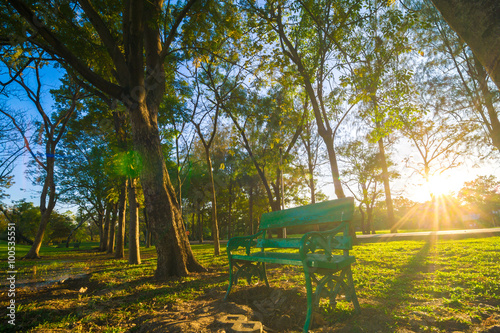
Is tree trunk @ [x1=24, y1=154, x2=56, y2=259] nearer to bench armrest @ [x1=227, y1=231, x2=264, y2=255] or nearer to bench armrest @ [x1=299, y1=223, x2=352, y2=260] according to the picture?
bench armrest @ [x1=227, y1=231, x2=264, y2=255]

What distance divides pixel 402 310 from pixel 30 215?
142 feet

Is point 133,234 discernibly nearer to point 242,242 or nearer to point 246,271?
point 242,242

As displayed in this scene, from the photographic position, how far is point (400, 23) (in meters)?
6.96

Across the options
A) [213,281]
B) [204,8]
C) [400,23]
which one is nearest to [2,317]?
[213,281]

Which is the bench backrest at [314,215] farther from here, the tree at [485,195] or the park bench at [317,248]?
the tree at [485,195]

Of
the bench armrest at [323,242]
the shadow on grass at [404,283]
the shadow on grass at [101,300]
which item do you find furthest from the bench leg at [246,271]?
the shadow on grass at [404,283]

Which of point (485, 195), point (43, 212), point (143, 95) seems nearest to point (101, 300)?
point (143, 95)

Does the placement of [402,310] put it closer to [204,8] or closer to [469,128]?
[204,8]

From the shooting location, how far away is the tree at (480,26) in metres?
2.05

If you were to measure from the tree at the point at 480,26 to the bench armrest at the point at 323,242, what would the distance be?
6.67 feet

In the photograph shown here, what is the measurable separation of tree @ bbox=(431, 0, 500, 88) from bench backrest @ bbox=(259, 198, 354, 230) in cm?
183

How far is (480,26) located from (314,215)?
2.60 meters

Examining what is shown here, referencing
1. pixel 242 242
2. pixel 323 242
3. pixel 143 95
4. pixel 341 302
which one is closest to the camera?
pixel 323 242

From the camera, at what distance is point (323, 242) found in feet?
9.57
